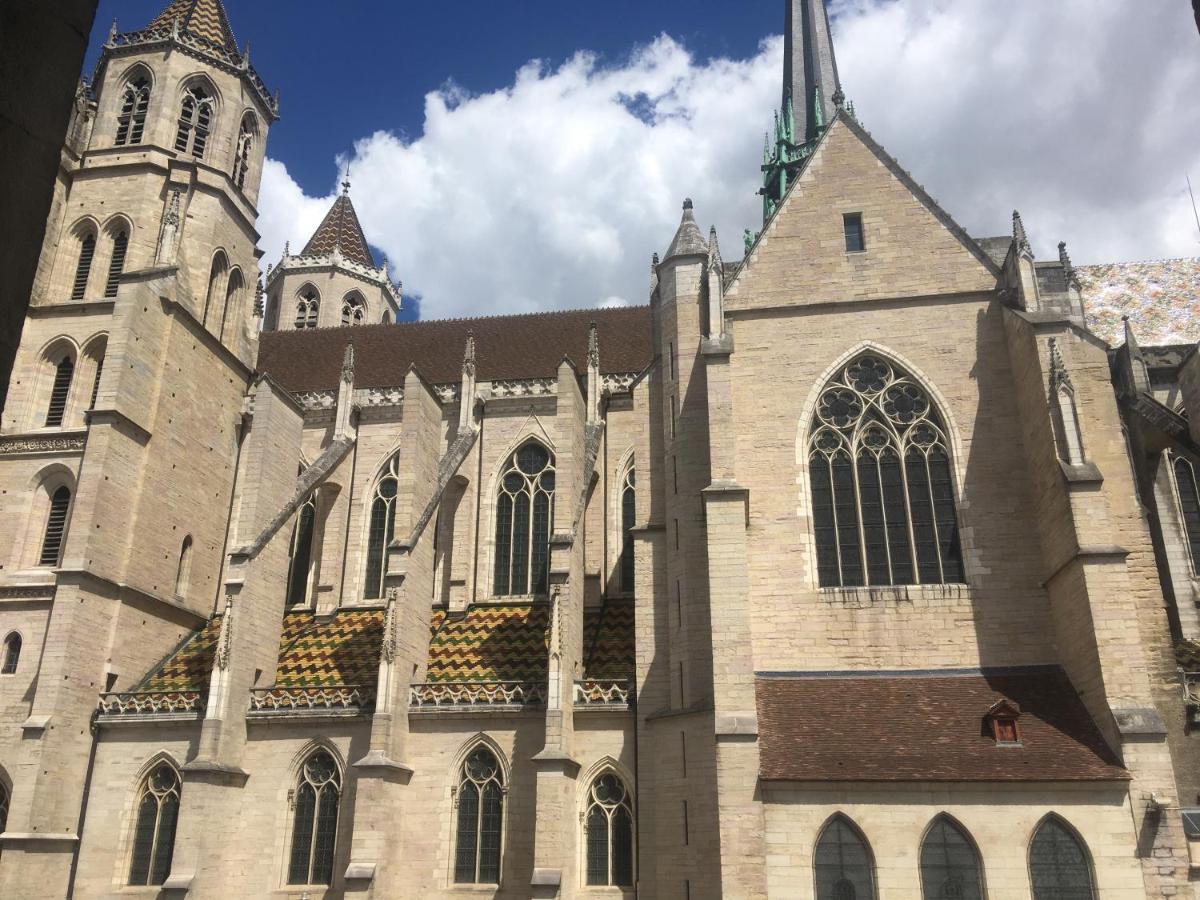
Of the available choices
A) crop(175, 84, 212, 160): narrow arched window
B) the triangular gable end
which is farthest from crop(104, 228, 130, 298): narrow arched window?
A: the triangular gable end

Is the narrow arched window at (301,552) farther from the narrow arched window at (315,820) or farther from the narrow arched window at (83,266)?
the narrow arched window at (83,266)

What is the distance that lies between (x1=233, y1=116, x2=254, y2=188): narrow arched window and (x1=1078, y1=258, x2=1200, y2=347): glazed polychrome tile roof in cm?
2375

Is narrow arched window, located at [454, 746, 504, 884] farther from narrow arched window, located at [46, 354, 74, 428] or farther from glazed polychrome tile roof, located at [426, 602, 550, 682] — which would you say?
narrow arched window, located at [46, 354, 74, 428]

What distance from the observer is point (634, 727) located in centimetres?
1805

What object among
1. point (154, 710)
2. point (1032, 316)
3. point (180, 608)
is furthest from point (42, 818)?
point (1032, 316)

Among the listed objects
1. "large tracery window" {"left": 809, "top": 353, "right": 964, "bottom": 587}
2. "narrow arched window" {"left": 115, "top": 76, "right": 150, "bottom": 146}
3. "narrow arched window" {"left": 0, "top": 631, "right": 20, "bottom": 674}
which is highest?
"narrow arched window" {"left": 115, "top": 76, "right": 150, "bottom": 146}

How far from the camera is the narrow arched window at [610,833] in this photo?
1748 centimetres

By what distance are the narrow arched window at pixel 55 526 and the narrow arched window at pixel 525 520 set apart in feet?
32.3

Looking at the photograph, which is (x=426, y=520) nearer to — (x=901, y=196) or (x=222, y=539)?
(x=222, y=539)

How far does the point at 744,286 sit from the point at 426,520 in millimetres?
8191

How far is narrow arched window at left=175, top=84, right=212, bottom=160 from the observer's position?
1070 inches

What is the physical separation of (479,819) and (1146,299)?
21.8 m

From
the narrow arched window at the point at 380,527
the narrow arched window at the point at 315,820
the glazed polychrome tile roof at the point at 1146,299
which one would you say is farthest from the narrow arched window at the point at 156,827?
the glazed polychrome tile roof at the point at 1146,299

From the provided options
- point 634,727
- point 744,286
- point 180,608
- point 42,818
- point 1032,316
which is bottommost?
point 42,818
